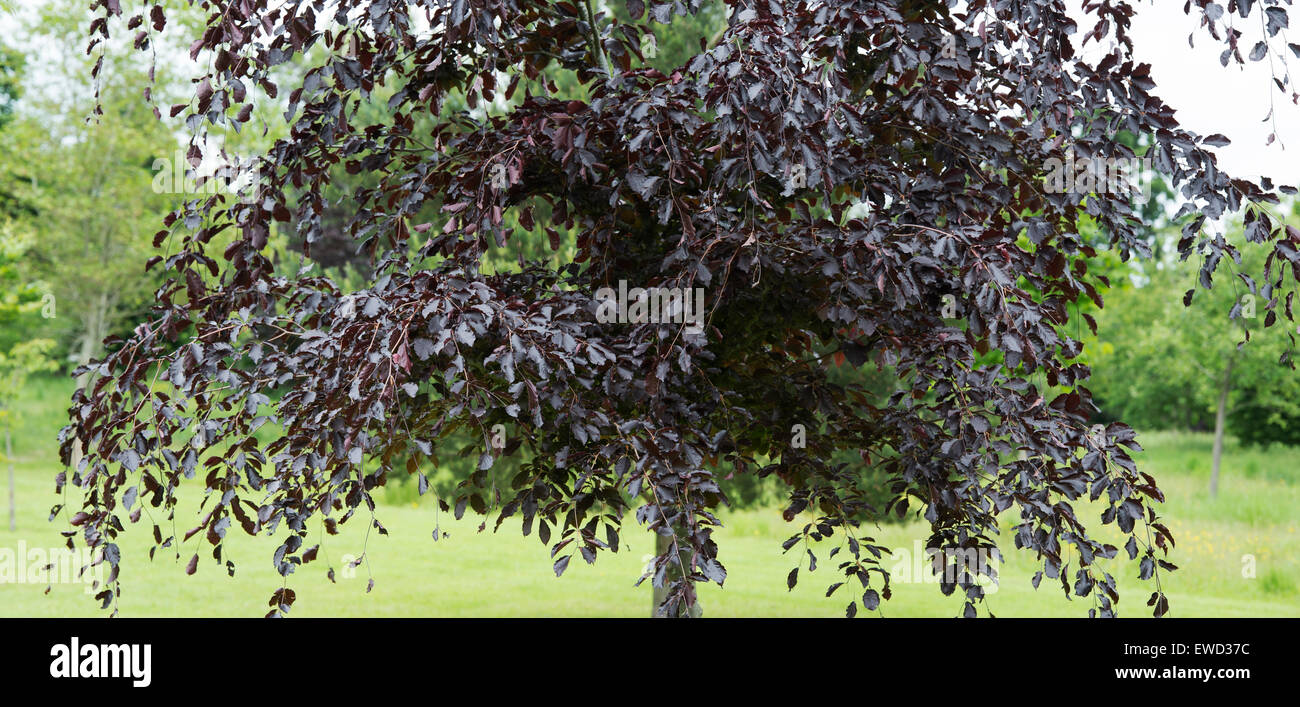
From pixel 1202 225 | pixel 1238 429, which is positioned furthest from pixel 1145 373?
pixel 1202 225

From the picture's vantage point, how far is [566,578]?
6.45 meters

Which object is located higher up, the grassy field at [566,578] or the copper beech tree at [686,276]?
the copper beech tree at [686,276]

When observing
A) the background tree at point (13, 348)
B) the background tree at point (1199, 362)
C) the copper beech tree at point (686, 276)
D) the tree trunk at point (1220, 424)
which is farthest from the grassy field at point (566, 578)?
the copper beech tree at point (686, 276)

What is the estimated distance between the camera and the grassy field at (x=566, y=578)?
564 cm

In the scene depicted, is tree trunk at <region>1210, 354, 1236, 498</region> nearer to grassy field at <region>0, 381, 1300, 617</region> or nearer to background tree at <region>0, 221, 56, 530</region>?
grassy field at <region>0, 381, 1300, 617</region>

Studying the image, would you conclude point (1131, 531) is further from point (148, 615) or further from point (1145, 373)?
point (1145, 373)

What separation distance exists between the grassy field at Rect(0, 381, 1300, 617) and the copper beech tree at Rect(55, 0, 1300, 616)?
280 cm

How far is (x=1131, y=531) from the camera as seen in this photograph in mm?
2277

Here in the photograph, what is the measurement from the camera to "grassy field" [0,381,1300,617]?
18.5 feet

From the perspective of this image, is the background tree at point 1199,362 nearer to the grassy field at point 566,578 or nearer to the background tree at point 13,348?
the grassy field at point 566,578

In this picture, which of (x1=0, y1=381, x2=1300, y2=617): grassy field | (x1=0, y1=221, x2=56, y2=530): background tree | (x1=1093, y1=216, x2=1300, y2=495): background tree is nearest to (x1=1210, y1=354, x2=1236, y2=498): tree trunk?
(x1=1093, y1=216, x2=1300, y2=495): background tree

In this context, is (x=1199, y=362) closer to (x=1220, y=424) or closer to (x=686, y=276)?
(x=1220, y=424)

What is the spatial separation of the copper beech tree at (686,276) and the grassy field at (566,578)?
110 inches

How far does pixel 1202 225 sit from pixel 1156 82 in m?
0.37
